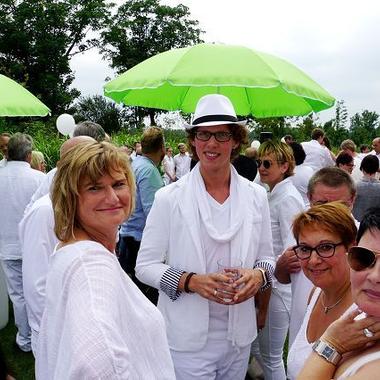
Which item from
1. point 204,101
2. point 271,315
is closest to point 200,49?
point 204,101

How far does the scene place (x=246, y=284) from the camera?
2.55 metres

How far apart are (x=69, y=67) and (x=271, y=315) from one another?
121ft

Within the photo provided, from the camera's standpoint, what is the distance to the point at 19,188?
5059 millimetres

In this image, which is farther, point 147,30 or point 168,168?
point 147,30

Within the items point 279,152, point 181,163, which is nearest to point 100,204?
point 279,152

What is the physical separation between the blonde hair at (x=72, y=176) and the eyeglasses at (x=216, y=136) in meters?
1.07

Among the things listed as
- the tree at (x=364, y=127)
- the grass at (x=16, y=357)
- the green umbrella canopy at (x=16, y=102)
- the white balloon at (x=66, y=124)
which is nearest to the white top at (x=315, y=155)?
the white balloon at (x=66, y=124)

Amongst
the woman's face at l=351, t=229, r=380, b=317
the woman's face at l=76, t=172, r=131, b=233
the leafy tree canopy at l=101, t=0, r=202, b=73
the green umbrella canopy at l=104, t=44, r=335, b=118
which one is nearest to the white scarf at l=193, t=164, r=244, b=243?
the woman's face at l=76, t=172, r=131, b=233

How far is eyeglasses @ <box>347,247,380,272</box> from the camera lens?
53.8 inches

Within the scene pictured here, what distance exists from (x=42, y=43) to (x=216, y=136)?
35.9 meters

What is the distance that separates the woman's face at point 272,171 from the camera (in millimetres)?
3828

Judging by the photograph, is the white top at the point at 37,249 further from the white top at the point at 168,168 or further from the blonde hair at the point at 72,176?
the white top at the point at 168,168

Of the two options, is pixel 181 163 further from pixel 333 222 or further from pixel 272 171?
pixel 333 222

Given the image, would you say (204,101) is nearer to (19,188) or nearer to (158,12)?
(19,188)
